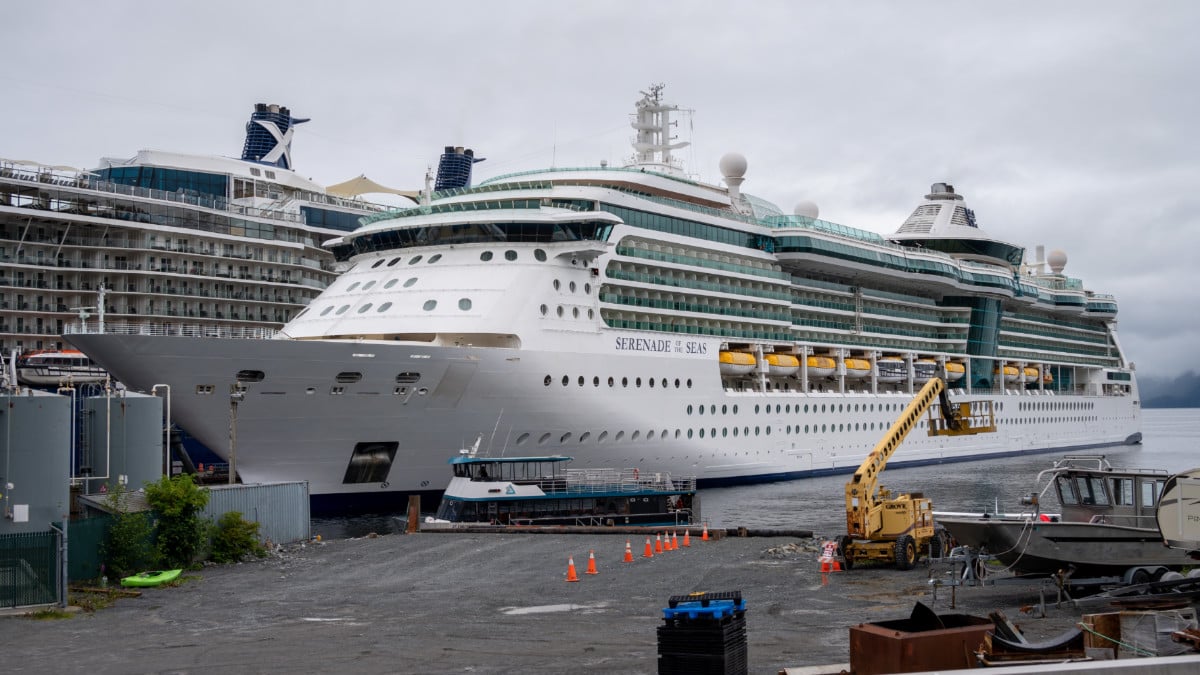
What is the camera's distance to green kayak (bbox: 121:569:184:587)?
59.3 ft

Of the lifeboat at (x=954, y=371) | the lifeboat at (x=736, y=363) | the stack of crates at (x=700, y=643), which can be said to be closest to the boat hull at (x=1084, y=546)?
the stack of crates at (x=700, y=643)

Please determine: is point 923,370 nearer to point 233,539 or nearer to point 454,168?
point 454,168

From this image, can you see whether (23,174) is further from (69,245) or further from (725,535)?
(725,535)

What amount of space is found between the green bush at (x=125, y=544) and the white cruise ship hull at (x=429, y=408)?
714cm

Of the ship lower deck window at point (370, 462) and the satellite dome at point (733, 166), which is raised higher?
the satellite dome at point (733, 166)

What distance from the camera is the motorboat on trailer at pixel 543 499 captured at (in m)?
27.1

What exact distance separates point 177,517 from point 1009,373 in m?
51.4

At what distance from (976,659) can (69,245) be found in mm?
42893

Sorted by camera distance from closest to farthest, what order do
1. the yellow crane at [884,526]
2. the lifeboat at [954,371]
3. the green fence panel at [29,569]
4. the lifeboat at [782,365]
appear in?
1. the green fence panel at [29,569]
2. the yellow crane at [884,526]
3. the lifeboat at [782,365]
4. the lifeboat at [954,371]

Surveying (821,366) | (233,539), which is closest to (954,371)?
(821,366)

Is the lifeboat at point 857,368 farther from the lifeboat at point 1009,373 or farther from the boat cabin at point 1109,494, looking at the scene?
the boat cabin at point 1109,494

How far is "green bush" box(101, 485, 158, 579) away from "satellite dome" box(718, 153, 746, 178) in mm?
31532

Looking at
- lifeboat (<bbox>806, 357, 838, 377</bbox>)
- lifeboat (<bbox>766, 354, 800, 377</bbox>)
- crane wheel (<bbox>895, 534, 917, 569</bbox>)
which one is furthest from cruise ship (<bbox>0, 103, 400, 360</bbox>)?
crane wheel (<bbox>895, 534, 917, 569</bbox>)

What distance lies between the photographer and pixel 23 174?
143 ft
